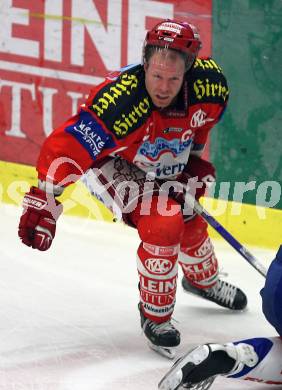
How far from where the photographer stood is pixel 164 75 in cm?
363

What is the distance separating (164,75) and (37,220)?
1.84ft

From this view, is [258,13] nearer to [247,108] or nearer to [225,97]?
[247,108]

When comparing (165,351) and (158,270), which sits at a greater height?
(158,270)

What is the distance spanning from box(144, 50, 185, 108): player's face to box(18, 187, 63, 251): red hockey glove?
44 centimetres

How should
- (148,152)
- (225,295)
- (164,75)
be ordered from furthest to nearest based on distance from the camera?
(225,295) < (148,152) < (164,75)

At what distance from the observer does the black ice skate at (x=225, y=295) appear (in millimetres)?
4234

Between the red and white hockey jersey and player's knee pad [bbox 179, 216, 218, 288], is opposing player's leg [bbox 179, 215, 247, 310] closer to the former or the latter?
player's knee pad [bbox 179, 216, 218, 288]

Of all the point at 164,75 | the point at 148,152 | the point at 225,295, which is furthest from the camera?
the point at 225,295

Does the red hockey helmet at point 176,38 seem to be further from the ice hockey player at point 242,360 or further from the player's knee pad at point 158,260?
the ice hockey player at point 242,360

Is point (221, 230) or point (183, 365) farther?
point (221, 230)

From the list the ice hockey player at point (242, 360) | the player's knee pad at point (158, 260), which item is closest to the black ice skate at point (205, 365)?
the ice hockey player at point (242, 360)

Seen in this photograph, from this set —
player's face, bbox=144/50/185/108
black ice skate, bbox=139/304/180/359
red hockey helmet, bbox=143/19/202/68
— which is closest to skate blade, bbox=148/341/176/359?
black ice skate, bbox=139/304/180/359

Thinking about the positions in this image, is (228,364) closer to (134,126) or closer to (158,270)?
(158,270)

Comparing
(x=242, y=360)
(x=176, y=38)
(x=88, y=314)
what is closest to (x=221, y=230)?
(x=88, y=314)
